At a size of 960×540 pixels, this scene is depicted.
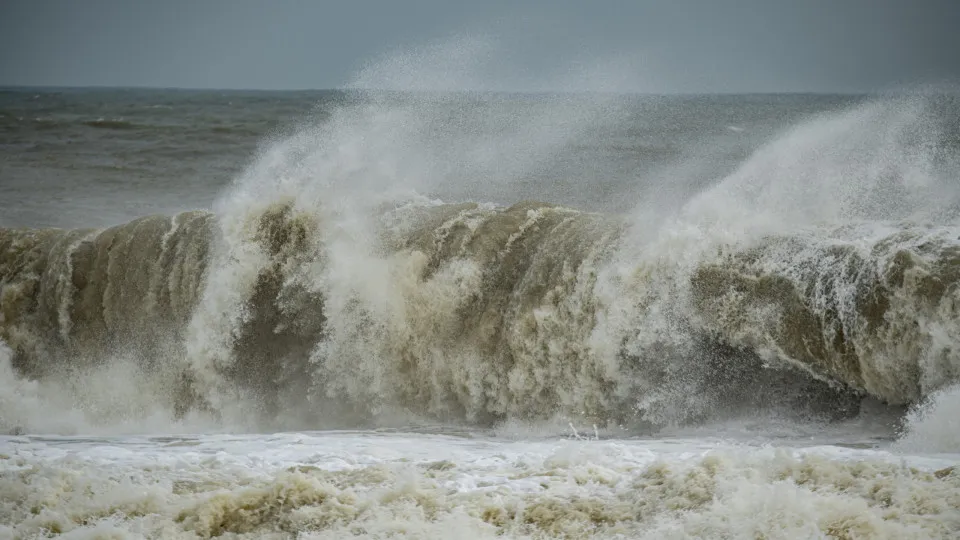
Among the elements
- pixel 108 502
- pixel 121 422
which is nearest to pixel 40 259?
pixel 121 422

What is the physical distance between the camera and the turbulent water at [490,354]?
14.9 ft

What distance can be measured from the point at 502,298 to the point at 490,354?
533 mm

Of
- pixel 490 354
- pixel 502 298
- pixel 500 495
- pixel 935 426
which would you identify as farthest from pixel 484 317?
pixel 935 426

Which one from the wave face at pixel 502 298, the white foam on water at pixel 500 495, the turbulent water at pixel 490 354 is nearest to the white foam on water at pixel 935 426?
the turbulent water at pixel 490 354

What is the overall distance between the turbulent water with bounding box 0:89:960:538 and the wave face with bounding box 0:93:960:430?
3cm

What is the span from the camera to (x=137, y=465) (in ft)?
17.4

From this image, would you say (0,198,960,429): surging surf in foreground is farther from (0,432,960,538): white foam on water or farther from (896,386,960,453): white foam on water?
(0,432,960,538): white foam on water

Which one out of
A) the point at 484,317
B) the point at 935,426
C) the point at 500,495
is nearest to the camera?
the point at 500,495

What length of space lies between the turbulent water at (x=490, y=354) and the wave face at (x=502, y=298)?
26mm

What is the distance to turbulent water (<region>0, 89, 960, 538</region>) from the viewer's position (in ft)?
14.9

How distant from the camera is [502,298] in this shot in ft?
26.8

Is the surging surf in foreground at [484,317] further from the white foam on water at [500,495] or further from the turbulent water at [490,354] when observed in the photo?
the white foam on water at [500,495]

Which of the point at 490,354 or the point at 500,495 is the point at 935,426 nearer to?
the point at 500,495

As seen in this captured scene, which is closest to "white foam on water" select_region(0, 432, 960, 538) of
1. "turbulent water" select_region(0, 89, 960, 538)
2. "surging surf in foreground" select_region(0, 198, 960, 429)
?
"turbulent water" select_region(0, 89, 960, 538)
